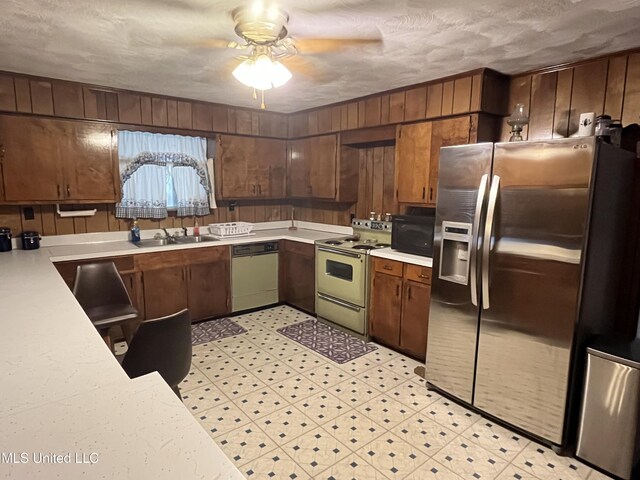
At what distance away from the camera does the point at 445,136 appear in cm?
326

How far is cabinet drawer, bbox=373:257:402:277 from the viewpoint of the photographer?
3354 millimetres

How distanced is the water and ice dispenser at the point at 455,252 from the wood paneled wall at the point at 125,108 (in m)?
2.91

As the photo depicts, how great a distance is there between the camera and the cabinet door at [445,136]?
10.2ft

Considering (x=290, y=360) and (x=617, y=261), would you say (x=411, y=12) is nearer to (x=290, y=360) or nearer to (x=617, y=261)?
(x=617, y=261)

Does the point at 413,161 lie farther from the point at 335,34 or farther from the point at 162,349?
the point at 162,349

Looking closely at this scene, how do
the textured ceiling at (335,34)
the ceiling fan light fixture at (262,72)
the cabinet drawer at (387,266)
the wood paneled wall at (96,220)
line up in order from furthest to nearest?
the wood paneled wall at (96,220)
the cabinet drawer at (387,266)
the ceiling fan light fixture at (262,72)
the textured ceiling at (335,34)

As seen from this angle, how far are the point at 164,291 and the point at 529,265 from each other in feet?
10.6

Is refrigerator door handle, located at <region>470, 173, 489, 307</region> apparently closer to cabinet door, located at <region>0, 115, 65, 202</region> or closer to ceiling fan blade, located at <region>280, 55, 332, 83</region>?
ceiling fan blade, located at <region>280, 55, 332, 83</region>

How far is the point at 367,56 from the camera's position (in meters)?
2.66

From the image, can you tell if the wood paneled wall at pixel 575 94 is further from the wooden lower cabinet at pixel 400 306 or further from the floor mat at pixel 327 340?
the floor mat at pixel 327 340

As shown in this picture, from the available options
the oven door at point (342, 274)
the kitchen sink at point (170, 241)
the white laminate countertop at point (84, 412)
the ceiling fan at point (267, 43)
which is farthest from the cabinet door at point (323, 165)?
the white laminate countertop at point (84, 412)

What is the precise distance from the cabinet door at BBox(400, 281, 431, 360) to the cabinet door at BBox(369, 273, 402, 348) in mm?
68

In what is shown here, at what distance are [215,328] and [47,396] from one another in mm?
2880

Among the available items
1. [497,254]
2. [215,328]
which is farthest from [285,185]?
[497,254]
